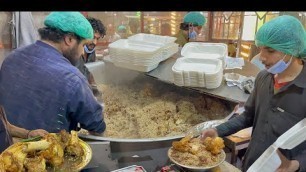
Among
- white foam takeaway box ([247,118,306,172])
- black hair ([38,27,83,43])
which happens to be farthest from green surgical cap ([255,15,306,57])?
black hair ([38,27,83,43])

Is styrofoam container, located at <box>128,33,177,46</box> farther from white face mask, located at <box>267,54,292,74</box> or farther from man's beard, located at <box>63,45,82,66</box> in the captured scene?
white face mask, located at <box>267,54,292,74</box>

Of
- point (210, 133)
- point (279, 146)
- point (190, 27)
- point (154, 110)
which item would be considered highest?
point (190, 27)

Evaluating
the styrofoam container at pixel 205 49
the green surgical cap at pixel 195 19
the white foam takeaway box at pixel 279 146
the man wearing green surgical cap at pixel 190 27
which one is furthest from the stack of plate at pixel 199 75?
the green surgical cap at pixel 195 19

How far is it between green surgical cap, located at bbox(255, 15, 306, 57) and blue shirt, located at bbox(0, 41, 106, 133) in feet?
3.62

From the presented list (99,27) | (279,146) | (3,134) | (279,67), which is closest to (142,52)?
(99,27)

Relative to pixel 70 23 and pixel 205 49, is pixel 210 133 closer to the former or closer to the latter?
pixel 70 23

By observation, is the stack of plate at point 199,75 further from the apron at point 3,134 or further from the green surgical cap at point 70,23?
the apron at point 3,134

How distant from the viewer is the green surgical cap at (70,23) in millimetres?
1532

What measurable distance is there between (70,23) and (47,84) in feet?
1.27

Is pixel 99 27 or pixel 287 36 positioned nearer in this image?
pixel 287 36

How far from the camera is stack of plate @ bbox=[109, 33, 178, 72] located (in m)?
2.36

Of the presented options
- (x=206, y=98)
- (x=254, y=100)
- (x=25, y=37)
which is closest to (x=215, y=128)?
(x=254, y=100)

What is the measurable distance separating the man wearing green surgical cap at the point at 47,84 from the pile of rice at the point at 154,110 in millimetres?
400

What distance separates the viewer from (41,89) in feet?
4.94
